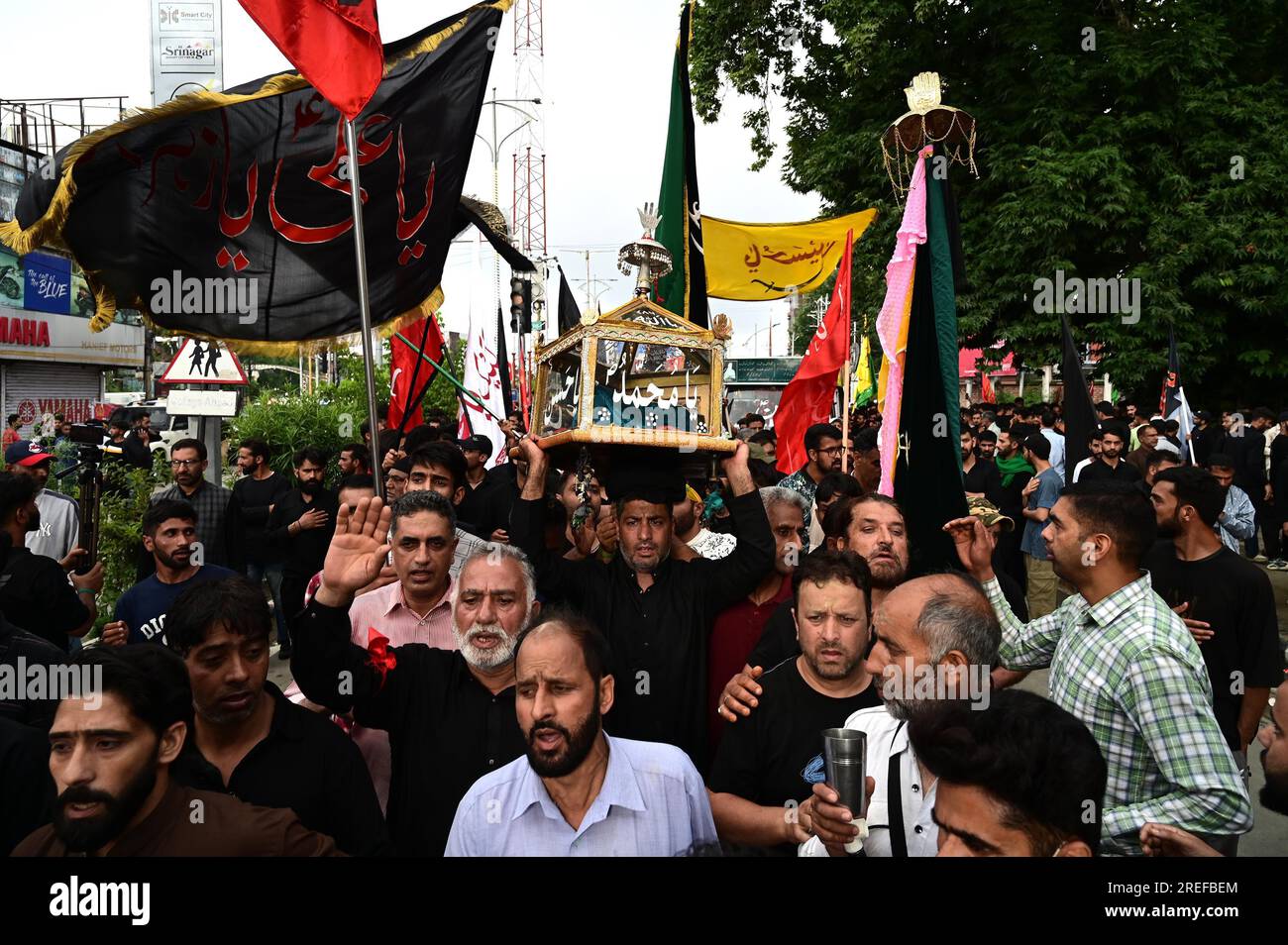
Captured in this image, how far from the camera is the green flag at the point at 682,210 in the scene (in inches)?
285

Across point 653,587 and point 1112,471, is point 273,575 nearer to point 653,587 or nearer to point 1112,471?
point 653,587

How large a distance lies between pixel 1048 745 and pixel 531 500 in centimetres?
261

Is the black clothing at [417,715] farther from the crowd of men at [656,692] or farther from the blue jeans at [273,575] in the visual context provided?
the blue jeans at [273,575]

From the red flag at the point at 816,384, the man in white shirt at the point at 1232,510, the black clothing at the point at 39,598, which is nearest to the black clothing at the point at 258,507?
the black clothing at the point at 39,598

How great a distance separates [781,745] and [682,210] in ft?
16.4

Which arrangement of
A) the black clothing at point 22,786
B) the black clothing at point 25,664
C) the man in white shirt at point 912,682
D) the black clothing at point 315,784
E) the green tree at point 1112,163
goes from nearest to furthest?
the man in white shirt at point 912,682 < the black clothing at point 22,786 < the black clothing at point 315,784 < the black clothing at point 25,664 < the green tree at point 1112,163

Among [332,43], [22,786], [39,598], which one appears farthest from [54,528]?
[22,786]

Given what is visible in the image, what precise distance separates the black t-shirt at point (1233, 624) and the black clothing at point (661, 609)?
1.81 metres

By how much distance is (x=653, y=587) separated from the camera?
414 cm

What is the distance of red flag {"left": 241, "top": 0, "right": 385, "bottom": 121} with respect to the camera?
13.5ft

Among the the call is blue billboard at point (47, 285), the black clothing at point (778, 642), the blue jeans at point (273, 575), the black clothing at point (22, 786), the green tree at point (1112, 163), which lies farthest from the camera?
the the call is blue billboard at point (47, 285)

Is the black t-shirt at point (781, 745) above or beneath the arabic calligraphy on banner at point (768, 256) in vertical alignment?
beneath

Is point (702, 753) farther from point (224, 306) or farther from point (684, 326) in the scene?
point (224, 306)

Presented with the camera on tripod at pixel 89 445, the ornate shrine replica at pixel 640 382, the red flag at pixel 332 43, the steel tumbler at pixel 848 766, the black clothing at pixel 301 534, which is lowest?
the steel tumbler at pixel 848 766
